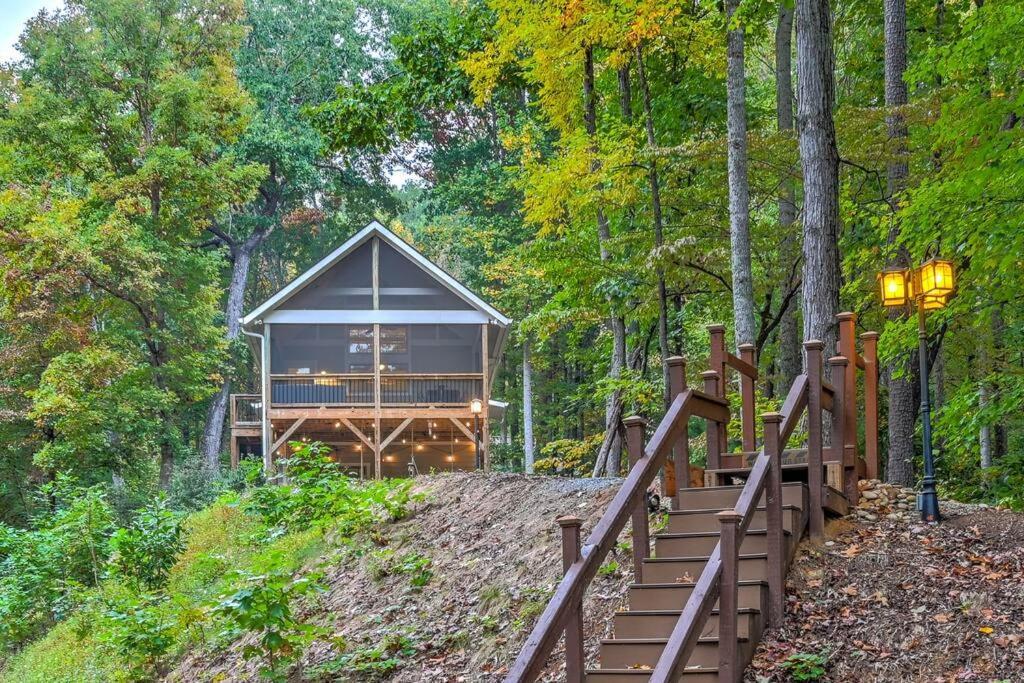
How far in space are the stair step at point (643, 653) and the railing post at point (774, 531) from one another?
0.54 metres

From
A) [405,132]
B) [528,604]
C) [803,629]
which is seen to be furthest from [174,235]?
[803,629]

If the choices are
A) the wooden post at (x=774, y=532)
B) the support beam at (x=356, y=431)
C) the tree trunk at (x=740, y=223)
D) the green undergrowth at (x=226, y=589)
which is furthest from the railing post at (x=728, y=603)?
the support beam at (x=356, y=431)

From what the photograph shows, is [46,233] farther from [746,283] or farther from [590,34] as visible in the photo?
[746,283]

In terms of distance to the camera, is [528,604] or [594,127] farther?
[594,127]

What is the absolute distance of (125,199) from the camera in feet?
91.1

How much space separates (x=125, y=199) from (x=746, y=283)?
2059 centimetres

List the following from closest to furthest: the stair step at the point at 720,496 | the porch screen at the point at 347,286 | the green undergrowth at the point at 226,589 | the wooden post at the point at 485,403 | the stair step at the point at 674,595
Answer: the stair step at the point at 674,595 → the stair step at the point at 720,496 → the green undergrowth at the point at 226,589 → the wooden post at the point at 485,403 → the porch screen at the point at 347,286

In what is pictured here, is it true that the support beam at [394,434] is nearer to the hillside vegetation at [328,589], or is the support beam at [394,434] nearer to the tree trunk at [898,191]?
the hillside vegetation at [328,589]

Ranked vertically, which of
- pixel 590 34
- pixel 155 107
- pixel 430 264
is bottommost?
pixel 430 264

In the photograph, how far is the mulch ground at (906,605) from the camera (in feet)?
19.1

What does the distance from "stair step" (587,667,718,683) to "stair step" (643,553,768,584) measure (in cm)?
83

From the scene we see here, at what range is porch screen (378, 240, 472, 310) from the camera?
27562mm

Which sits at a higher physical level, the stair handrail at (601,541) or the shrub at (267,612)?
the stair handrail at (601,541)

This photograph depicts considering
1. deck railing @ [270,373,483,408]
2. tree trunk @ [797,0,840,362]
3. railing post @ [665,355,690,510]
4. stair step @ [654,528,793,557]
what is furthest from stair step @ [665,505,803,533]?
deck railing @ [270,373,483,408]
